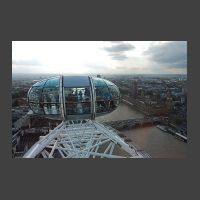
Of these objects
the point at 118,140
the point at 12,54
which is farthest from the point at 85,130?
the point at 12,54

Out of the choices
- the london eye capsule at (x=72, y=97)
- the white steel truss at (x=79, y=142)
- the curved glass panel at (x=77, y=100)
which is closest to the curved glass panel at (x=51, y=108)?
the london eye capsule at (x=72, y=97)

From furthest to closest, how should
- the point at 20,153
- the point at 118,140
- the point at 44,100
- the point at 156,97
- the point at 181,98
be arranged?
the point at 156,97 < the point at 181,98 < the point at 20,153 < the point at 44,100 < the point at 118,140

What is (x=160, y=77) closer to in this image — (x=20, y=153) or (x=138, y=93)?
(x=138, y=93)

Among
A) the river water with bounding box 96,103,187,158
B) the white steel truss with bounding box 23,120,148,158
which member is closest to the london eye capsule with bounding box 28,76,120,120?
the white steel truss with bounding box 23,120,148,158

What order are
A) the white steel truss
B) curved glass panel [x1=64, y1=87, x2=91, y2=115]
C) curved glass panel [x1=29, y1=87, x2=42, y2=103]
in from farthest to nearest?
curved glass panel [x1=29, y1=87, x2=42, y2=103] → curved glass panel [x1=64, y1=87, x2=91, y2=115] → the white steel truss

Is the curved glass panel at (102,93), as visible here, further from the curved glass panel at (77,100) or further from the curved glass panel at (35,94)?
the curved glass panel at (35,94)

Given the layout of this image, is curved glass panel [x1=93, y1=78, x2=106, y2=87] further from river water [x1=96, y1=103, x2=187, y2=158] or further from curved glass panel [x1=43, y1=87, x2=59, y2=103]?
river water [x1=96, y1=103, x2=187, y2=158]
